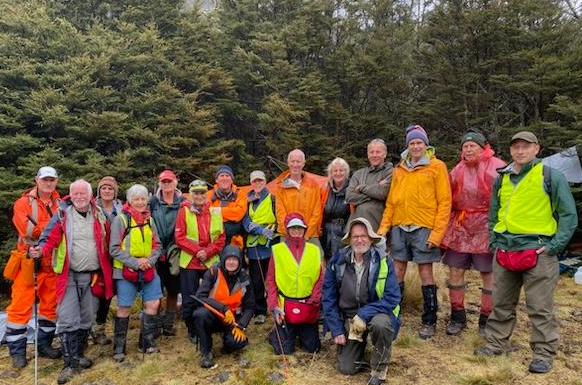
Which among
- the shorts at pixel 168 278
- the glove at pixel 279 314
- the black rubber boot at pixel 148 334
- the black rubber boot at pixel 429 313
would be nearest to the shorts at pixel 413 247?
the black rubber boot at pixel 429 313

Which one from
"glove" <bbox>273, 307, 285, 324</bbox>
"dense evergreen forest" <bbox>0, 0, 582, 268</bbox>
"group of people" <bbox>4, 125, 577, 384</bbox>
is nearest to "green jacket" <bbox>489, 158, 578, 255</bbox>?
"group of people" <bbox>4, 125, 577, 384</bbox>

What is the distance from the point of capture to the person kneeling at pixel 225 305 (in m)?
4.65

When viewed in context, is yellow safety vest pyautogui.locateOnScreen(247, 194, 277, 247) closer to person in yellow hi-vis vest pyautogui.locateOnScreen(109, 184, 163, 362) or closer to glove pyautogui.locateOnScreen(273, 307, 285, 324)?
glove pyautogui.locateOnScreen(273, 307, 285, 324)

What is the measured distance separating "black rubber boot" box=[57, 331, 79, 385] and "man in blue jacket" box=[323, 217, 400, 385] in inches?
109

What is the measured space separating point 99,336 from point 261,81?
10627 millimetres

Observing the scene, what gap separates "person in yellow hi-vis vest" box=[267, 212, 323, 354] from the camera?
4.78 m

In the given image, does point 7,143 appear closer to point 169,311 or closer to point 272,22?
point 169,311

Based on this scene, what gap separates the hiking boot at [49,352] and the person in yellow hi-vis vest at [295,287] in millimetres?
2641

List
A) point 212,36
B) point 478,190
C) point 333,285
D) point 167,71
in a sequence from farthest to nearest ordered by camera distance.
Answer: point 212,36 < point 167,71 < point 478,190 < point 333,285

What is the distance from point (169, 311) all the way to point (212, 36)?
11007mm

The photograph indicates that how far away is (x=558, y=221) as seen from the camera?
13.3 feet

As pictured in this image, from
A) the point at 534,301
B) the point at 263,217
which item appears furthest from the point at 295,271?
the point at 534,301

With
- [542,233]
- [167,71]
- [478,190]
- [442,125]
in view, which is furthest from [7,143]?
[442,125]

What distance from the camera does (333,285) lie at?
4.48 m
